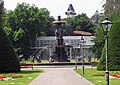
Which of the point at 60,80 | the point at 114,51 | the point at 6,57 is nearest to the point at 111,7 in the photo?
the point at 114,51

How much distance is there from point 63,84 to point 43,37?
91.5 m

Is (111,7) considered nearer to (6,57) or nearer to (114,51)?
(114,51)

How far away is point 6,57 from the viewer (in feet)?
138

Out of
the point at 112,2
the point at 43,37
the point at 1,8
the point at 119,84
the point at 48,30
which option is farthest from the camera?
the point at 48,30

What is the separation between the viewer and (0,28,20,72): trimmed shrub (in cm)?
4181

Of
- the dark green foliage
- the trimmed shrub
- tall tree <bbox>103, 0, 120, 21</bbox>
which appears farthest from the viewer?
tall tree <bbox>103, 0, 120, 21</bbox>

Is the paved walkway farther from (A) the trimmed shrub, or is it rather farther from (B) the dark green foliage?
(B) the dark green foliage

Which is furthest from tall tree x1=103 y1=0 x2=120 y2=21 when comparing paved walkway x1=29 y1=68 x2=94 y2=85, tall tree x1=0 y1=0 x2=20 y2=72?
paved walkway x1=29 y1=68 x2=94 y2=85

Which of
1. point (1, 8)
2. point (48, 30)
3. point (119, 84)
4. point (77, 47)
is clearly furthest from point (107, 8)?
point (119, 84)

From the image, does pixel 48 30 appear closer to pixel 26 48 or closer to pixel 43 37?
pixel 43 37

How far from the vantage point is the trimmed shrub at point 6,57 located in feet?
137

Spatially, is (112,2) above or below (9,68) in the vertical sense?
above

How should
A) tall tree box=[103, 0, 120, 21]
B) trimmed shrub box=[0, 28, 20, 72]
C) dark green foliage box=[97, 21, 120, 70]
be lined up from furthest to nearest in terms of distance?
1. tall tree box=[103, 0, 120, 21]
2. dark green foliage box=[97, 21, 120, 70]
3. trimmed shrub box=[0, 28, 20, 72]

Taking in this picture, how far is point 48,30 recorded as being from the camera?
5079 inches
